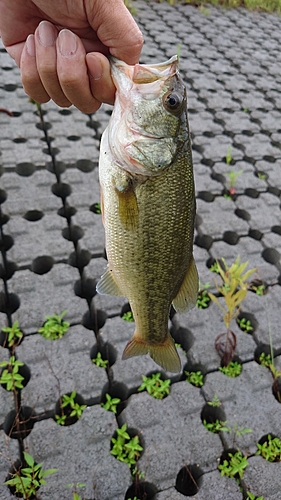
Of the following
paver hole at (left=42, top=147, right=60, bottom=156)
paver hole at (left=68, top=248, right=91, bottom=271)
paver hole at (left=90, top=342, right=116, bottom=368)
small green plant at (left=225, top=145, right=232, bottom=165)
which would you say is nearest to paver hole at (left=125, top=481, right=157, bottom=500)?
paver hole at (left=90, top=342, right=116, bottom=368)

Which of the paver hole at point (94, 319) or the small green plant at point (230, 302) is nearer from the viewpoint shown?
the small green plant at point (230, 302)

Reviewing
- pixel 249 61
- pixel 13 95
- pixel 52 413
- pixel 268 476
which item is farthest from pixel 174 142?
pixel 249 61

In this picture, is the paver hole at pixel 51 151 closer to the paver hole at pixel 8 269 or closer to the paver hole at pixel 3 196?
the paver hole at pixel 3 196

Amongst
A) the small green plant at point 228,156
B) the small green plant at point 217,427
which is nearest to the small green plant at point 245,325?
the small green plant at point 217,427

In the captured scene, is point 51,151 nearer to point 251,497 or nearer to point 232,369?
point 232,369

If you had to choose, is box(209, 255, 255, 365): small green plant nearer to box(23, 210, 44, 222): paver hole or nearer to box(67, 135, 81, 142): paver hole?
box(23, 210, 44, 222): paver hole

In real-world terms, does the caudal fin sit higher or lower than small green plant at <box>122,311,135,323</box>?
higher
